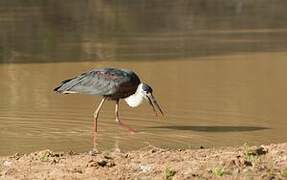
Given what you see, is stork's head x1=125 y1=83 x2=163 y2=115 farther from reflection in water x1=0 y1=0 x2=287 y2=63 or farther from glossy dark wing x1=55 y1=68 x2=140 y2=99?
reflection in water x1=0 y1=0 x2=287 y2=63

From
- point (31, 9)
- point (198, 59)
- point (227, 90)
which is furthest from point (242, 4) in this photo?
point (227, 90)

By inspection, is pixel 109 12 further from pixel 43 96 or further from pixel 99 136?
pixel 99 136

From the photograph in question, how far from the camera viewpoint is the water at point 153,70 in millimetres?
9227

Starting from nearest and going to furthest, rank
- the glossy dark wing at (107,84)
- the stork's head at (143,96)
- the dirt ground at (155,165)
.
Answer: the dirt ground at (155,165) < the stork's head at (143,96) < the glossy dark wing at (107,84)

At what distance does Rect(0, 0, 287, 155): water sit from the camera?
30.3 feet

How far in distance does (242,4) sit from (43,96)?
57.5ft

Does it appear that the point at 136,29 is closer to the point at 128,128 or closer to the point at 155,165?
the point at 128,128

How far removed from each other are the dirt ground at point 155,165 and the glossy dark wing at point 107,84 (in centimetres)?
230

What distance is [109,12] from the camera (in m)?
26.0

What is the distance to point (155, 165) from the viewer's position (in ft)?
21.0

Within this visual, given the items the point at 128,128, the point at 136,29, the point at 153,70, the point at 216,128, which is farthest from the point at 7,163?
the point at 136,29

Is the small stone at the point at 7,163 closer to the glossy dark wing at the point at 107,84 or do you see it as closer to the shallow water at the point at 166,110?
the shallow water at the point at 166,110

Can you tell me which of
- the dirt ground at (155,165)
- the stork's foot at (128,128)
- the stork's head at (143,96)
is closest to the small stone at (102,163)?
the dirt ground at (155,165)

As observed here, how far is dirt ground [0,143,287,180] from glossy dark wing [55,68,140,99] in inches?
90.7
